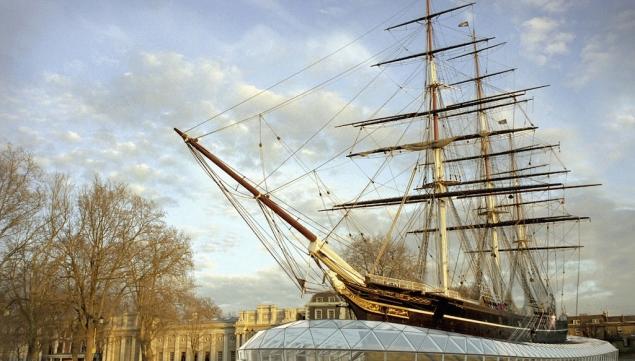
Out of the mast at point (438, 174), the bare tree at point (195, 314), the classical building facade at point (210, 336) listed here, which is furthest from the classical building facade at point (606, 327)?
the mast at point (438, 174)

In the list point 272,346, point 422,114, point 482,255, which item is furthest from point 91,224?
point 482,255

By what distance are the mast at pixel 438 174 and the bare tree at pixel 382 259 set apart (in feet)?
33.3

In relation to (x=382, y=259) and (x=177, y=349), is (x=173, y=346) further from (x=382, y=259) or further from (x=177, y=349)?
(x=382, y=259)

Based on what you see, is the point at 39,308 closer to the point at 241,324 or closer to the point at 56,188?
the point at 56,188

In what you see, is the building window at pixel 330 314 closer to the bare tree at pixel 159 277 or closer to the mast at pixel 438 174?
the bare tree at pixel 159 277

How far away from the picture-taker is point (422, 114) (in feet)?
127

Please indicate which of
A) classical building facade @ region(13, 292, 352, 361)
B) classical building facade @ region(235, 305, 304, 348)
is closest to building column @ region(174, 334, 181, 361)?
classical building facade @ region(13, 292, 352, 361)

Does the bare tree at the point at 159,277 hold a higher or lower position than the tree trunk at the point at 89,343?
higher

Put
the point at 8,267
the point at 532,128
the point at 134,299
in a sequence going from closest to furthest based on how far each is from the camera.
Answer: the point at 8,267, the point at 134,299, the point at 532,128

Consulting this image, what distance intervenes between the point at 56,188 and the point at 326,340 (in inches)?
894

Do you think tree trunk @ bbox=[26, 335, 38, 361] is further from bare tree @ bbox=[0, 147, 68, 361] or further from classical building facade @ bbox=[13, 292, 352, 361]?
classical building facade @ bbox=[13, 292, 352, 361]

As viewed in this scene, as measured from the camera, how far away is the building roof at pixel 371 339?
2431 cm

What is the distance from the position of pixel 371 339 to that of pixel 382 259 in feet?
76.8

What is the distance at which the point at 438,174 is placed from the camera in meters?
37.4
